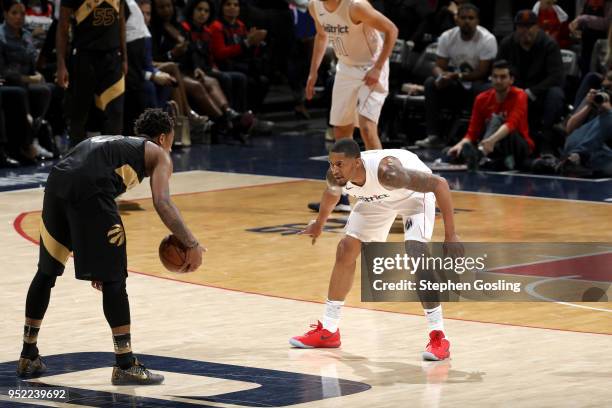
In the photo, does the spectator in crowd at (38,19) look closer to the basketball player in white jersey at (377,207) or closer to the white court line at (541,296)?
the white court line at (541,296)

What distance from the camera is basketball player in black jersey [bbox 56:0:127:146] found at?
41.2ft

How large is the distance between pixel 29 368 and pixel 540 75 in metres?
9.72

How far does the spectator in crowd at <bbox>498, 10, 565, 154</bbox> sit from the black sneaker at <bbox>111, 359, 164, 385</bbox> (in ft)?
30.4

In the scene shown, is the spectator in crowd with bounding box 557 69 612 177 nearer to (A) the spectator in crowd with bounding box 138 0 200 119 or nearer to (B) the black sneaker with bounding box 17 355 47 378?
(A) the spectator in crowd with bounding box 138 0 200 119

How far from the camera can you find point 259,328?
841 cm

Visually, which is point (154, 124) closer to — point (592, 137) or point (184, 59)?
point (592, 137)

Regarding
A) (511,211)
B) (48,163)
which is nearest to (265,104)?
(48,163)

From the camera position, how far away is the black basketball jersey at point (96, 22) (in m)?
12.5

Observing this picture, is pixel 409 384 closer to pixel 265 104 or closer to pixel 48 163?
pixel 48 163

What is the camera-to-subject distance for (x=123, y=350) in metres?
7.11

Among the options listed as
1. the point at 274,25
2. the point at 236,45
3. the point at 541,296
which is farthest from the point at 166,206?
the point at 274,25

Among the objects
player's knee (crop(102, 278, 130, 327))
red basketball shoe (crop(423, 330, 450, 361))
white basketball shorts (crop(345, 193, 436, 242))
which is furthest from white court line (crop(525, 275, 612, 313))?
player's knee (crop(102, 278, 130, 327))

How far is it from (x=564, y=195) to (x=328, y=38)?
9.62ft

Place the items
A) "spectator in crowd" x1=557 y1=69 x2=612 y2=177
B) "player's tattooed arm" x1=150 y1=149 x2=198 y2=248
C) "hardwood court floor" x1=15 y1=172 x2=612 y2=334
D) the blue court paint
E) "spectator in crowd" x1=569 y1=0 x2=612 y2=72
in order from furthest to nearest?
"spectator in crowd" x1=569 y1=0 x2=612 y2=72 → "spectator in crowd" x1=557 y1=69 x2=612 y2=177 → "hardwood court floor" x1=15 y1=172 x2=612 y2=334 → "player's tattooed arm" x1=150 y1=149 x2=198 y2=248 → the blue court paint
